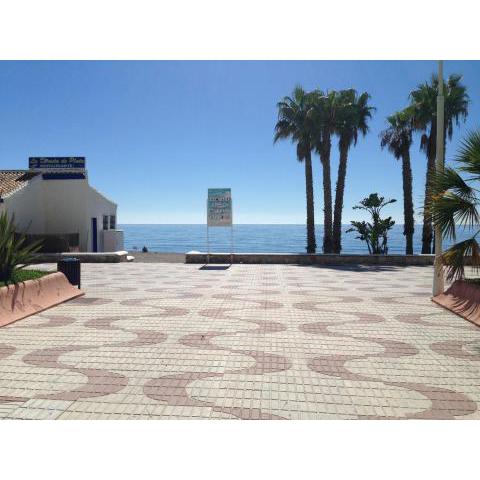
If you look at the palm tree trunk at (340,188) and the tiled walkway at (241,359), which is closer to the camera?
the tiled walkway at (241,359)

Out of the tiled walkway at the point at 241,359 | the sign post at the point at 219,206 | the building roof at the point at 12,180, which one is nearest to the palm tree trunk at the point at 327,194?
the sign post at the point at 219,206

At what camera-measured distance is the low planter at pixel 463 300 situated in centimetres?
834

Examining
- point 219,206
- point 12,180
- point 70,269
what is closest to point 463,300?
point 70,269

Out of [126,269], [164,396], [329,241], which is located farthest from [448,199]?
[329,241]

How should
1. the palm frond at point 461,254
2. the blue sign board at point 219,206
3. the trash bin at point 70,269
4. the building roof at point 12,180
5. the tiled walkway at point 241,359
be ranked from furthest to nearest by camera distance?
the building roof at point 12,180 < the blue sign board at point 219,206 < the trash bin at point 70,269 < the palm frond at point 461,254 < the tiled walkway at point 241,359

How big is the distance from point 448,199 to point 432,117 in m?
19.1

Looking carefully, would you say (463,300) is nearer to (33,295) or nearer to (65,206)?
(33,295)

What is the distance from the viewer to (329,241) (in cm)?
2708

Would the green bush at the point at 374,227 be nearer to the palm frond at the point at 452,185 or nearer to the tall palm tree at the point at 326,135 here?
the tall palm tree at the point at 326,135

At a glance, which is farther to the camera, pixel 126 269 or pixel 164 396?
pixel 126 269

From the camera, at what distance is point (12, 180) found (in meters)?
25.4

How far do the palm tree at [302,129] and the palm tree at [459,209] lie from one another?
A: 1810cm

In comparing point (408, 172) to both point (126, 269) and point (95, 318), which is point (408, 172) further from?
point (95, 318)

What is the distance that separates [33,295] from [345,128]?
21992 mm
